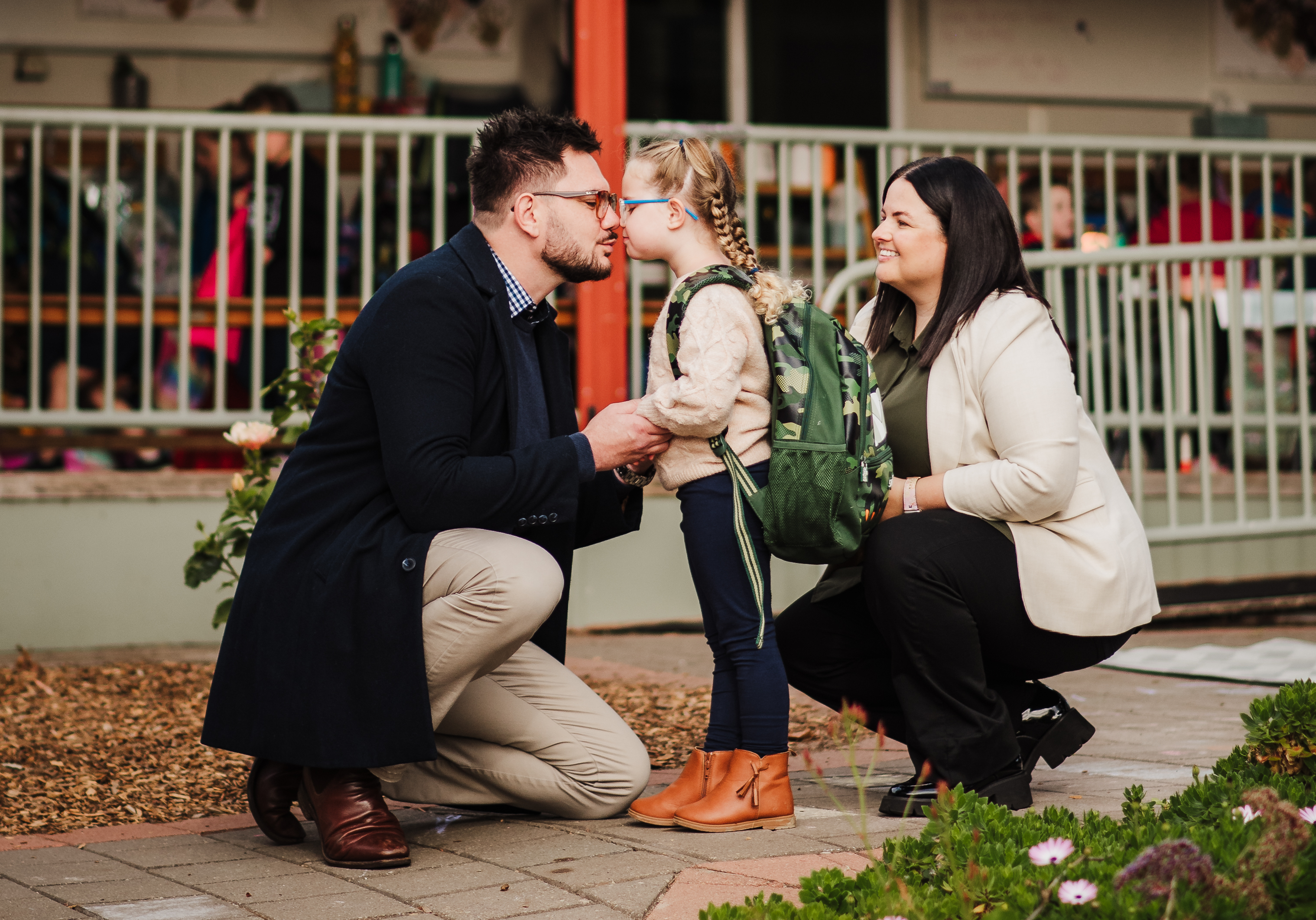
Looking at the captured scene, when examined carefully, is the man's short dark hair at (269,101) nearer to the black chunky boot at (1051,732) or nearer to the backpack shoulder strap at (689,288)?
the backpack shoulder strap at (689,288)

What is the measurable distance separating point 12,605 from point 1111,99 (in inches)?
278

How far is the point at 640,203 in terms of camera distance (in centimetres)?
311

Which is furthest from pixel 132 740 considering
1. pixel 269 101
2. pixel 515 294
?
pixel 269 101

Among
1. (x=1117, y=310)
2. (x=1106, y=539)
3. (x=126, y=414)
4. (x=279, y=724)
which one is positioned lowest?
(x=279, y=724)

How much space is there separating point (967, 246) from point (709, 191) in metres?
0.59

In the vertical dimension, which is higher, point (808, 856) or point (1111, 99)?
point (1111, 99)

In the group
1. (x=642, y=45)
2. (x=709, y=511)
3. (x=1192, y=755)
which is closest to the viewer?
(x=709, y=511)

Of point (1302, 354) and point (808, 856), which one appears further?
point (1302, 354)

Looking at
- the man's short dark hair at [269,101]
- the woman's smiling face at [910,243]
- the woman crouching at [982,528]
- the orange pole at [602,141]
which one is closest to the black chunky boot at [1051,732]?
the woman crouching at [982,528]

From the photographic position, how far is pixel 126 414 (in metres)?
5.94

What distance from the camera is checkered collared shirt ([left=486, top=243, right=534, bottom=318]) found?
3176 millimetres

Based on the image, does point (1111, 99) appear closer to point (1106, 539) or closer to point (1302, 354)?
point (1302, 354)

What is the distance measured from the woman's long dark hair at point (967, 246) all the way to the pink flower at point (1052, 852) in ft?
4.57

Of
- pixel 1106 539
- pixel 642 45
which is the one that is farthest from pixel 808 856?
pixel 642 45
